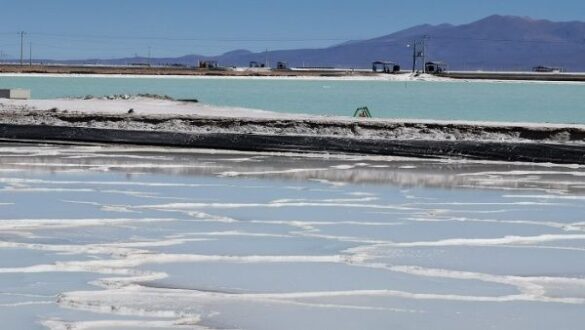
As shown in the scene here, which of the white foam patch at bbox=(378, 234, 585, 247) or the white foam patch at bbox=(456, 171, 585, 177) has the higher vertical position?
the white foam patch at bbox=(456, 171, 585, 177)

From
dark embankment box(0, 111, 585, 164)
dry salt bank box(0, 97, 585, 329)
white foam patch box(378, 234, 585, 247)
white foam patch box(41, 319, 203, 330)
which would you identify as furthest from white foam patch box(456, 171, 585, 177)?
white foam patch box(41, 319, 203, 330)

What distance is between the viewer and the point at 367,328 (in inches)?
210

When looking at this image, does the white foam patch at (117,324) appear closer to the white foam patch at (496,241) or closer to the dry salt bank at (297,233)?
the dry salt bank at (297,233)

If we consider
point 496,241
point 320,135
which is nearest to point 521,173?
point 320,135

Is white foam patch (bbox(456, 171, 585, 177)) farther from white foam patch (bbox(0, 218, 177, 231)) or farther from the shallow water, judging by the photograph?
white foam patch (bbox(0, 218, 177, 231))

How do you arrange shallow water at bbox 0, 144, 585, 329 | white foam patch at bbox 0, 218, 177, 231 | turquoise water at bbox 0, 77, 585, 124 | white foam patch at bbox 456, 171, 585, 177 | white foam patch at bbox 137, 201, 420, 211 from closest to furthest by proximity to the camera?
shallow water at bbox 0, 144, 585, 329
white foam patch at bbox 0, 218, 177, 231
white foam patch at bbox 137, 201, 420, 211
white foam patch at bbox 456, 171, 585, 177
turquoise water at bbox 0, 77, 585, 124

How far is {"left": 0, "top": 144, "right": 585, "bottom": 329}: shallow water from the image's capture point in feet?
18.5

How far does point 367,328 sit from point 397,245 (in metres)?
2.39

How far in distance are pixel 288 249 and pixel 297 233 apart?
0.73 metres

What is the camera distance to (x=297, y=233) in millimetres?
8164

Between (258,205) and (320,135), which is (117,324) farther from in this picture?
(320,135)

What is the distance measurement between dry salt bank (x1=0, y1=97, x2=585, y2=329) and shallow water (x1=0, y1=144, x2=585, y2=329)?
0.02 metres

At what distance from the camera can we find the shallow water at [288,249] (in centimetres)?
563

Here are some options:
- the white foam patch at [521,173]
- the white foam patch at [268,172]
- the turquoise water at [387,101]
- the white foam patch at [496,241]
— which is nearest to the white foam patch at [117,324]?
the white foam patch at [496,241]
